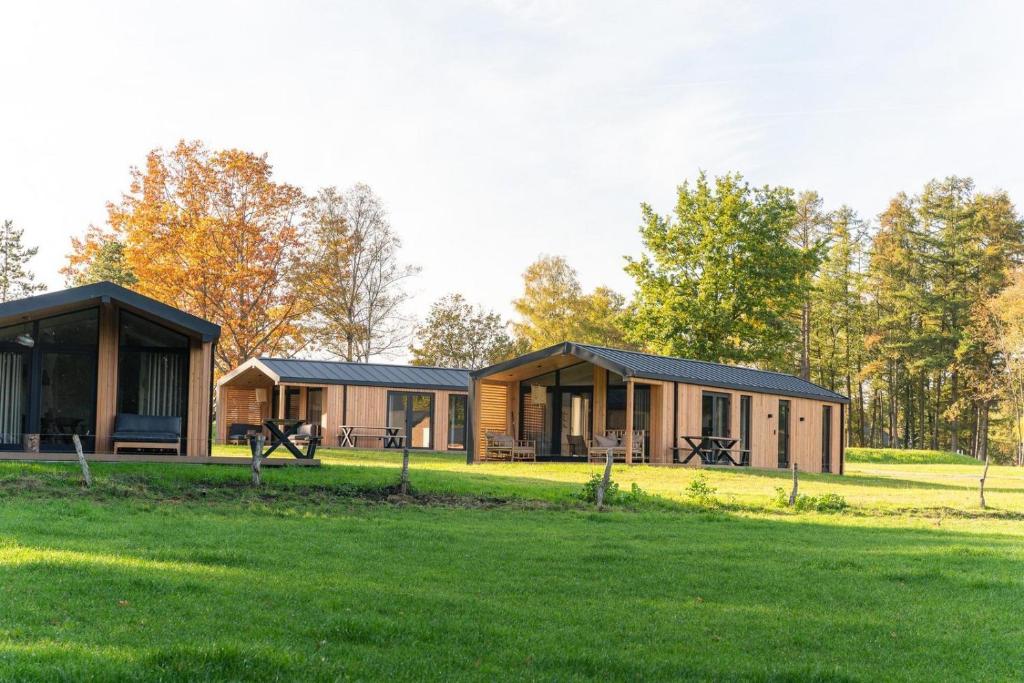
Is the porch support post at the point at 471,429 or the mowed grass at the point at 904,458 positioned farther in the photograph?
the mowed grass at the point at 904,458

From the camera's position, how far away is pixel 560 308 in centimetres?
4947

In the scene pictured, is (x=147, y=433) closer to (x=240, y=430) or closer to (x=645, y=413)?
(x=645, y=413)

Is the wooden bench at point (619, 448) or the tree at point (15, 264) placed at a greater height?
the tree at point (15, 264)

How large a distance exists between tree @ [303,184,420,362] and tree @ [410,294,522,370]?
194 inches

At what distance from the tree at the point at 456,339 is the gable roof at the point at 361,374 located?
1432cm

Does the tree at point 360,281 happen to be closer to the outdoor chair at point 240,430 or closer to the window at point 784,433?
the outdoor chair at point 240,430

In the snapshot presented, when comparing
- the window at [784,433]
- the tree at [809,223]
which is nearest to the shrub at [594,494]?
the window at [784,433]

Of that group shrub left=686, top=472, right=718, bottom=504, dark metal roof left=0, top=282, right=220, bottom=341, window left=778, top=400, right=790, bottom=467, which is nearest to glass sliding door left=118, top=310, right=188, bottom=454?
dark metal roof left=0, top=282, right=220, bottom=341

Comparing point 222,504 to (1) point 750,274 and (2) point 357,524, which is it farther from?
(1) point 750,274

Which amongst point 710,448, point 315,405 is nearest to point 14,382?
point 315,405

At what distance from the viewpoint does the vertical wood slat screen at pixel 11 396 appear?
18188mm

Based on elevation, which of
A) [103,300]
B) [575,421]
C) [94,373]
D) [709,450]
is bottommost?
→ [709,450]

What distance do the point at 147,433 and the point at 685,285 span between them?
24.7 meters

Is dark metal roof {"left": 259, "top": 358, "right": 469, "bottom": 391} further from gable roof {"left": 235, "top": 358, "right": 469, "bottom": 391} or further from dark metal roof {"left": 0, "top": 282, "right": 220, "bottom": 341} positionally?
dark metal roof {"left": 0, "top": 282, "right": 220, "bottom": 341}
